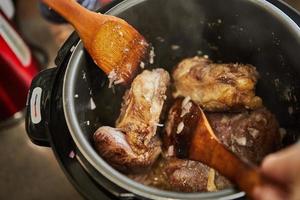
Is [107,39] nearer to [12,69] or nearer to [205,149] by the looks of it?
[205,149]

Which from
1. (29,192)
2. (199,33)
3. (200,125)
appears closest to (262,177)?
(200,125)

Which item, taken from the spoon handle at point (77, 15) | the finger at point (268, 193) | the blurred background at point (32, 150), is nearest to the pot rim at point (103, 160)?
the spoon handle at point (77, 15)

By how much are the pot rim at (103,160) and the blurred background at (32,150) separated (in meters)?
0.70

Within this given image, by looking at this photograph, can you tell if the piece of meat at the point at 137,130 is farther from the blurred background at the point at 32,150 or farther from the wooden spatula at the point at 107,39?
the blurred background at the point at 32,150

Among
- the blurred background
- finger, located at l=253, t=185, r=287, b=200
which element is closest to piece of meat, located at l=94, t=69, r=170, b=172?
finger, located at l=253, t=185, r=287, b=200

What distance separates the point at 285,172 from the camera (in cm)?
64

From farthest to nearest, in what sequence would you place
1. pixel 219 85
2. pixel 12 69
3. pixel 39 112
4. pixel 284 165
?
1. pixel 12 69
2. pixel 219 85
3. pixel 39 112
4. pixel 284 165

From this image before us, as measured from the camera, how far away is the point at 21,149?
6.34 feet

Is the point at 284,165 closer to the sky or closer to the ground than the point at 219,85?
closer to the sky

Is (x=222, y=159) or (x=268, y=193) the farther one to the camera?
(x=222, y=159)

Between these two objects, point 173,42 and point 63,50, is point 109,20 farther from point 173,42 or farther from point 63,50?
point 173,42

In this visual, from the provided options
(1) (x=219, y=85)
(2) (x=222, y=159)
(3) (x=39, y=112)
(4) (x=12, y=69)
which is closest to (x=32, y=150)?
(4) (x=12, y=69)

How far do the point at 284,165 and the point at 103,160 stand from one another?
0.49m

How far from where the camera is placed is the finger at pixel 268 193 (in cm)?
67
